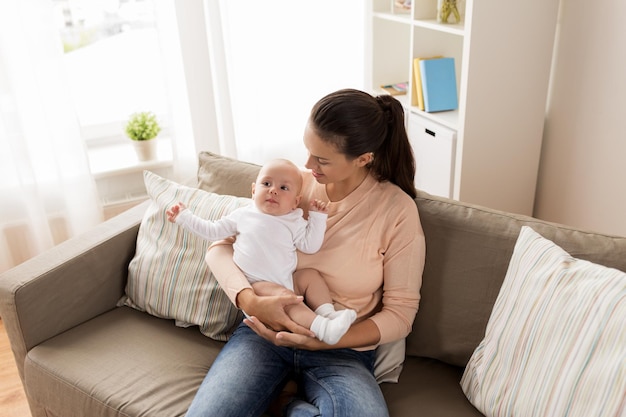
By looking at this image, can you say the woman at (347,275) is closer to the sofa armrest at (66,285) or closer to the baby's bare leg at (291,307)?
the baby's bare leg at (291,307)

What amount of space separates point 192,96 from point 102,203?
27.1 inches

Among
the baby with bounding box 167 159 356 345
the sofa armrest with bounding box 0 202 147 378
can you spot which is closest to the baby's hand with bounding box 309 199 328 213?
the baby with bounding box 167 159 356 345

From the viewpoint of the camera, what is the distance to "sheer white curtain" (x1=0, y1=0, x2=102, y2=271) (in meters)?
2.47

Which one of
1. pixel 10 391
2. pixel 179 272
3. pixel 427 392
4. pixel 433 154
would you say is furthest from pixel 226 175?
pixel 10 391

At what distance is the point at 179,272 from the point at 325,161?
57 cm

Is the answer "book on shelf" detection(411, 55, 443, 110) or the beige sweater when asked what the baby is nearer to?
the beige sweater

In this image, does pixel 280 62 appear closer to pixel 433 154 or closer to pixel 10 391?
pixel 433 154

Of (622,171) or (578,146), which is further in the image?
(578,146)

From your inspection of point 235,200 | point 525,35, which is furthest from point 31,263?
point 525,35

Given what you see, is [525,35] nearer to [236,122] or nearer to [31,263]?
[236,122]

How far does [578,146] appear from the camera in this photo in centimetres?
239

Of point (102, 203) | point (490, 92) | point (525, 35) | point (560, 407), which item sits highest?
point (525, 35)

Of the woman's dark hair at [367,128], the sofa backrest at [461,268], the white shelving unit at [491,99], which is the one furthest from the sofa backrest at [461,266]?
the white shelving unit at [491,99]

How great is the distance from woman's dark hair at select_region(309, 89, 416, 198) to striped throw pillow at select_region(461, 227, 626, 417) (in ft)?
1.17
